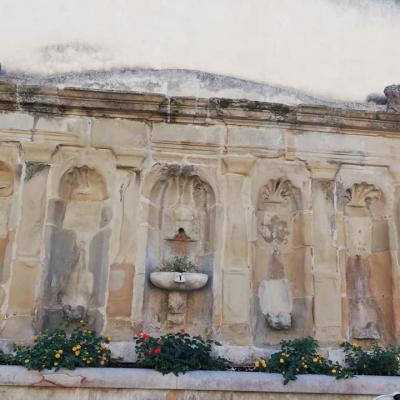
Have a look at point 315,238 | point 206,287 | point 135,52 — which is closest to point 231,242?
point 206,287

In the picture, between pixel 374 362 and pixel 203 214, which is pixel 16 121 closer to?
pixel 203 214

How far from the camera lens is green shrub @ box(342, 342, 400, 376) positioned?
5.89 meters

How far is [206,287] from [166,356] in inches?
51.0

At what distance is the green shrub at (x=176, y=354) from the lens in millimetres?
5387

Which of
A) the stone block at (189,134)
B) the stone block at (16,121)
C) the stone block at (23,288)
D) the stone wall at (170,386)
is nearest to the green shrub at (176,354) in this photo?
the stone wall at (170,386)

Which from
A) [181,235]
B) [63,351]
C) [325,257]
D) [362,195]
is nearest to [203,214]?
[181,235]

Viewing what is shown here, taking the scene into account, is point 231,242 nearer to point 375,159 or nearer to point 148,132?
point 148,132

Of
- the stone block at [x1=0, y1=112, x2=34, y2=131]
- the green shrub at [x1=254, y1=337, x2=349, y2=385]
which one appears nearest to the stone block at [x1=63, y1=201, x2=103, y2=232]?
the stone block at [x1=0, y1=112, x2=34, y2=131]

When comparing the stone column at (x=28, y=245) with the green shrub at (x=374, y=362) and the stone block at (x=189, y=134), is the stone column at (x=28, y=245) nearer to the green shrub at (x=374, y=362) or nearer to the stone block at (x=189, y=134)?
the stone block at (x=189, y=134)

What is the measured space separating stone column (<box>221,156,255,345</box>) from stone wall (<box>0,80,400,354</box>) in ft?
0.04

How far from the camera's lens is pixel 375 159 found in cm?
713

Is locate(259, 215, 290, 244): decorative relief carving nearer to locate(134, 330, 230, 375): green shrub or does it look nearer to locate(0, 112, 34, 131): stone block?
locate(134, 330, 230, 375): green shrub

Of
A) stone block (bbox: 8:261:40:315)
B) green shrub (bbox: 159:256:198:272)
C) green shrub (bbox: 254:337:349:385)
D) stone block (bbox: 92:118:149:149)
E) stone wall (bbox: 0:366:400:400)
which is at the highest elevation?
stone block (bbox: 92:118:149:149)

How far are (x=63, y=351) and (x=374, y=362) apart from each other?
306cm
